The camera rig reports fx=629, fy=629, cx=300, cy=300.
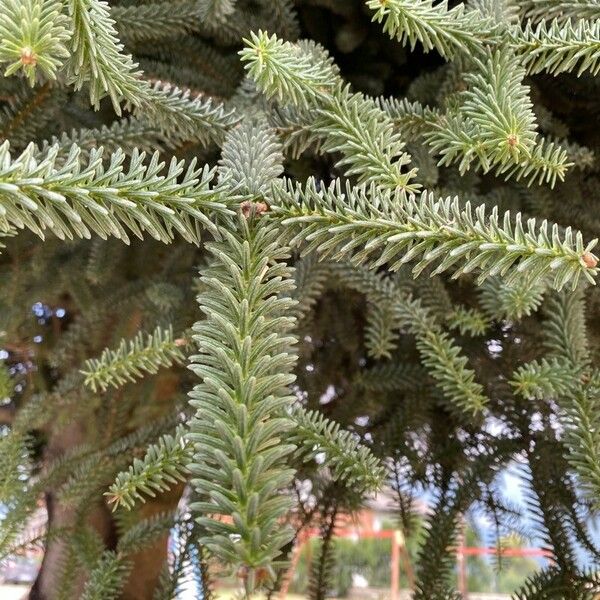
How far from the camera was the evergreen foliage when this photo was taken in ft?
0.57

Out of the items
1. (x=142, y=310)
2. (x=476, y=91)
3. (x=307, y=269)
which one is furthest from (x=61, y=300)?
(x=476, y=91)

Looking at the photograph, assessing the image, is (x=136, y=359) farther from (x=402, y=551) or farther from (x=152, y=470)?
(x=402, y=551)

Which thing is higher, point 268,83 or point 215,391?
point 268,83

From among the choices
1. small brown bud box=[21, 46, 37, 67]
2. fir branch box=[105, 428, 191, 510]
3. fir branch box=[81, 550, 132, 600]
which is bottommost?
fir branch box=[81, 550, 132, 600]

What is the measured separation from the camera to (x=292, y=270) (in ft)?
0.62

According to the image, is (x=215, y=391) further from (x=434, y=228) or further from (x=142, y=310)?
(x=142, y=310)

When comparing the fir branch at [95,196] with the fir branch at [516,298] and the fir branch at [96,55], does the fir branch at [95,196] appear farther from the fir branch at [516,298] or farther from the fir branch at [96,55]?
the fir branch at [516,298]

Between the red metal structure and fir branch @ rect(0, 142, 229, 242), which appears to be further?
the red metal structure

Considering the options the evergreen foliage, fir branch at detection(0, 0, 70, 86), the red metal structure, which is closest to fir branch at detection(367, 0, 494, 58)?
the evergreen foliage

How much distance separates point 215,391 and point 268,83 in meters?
0.11

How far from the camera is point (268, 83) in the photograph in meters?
0.22

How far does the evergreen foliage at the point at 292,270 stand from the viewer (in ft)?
0.57

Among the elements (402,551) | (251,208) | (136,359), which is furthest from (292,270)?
(402,551)

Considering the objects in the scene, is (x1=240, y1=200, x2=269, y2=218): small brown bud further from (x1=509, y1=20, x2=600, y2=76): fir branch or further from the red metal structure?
the red metal structure
